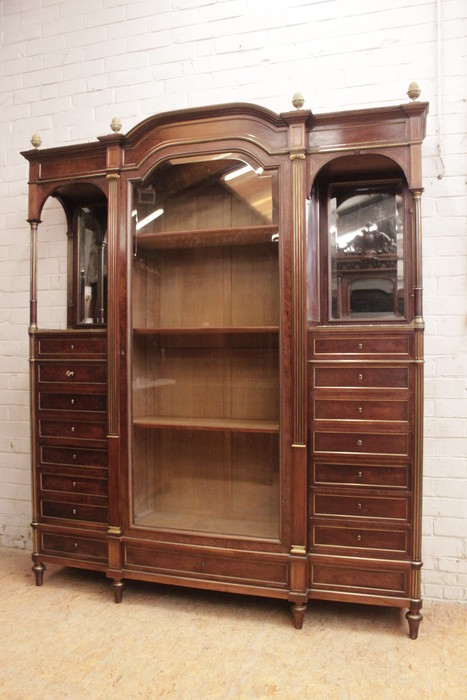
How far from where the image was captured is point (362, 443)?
2.04m

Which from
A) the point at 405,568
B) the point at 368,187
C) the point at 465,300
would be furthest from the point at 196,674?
the point at 368,187

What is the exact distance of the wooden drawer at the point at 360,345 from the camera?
6.54ft

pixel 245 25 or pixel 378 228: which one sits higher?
pixel 245 25

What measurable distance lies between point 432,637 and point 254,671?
30.0 inches

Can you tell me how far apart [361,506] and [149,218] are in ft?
5.18

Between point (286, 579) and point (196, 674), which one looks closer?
point (196, 674)

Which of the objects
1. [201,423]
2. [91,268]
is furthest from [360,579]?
[91,268]

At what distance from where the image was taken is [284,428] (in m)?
2.10

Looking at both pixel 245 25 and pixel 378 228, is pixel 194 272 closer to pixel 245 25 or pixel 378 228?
pixel 378 228

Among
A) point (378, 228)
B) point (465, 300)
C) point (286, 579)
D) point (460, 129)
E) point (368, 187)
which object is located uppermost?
point (460, 129)

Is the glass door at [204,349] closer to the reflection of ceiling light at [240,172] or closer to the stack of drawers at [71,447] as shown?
the reflection of ceiling light at [240,172]

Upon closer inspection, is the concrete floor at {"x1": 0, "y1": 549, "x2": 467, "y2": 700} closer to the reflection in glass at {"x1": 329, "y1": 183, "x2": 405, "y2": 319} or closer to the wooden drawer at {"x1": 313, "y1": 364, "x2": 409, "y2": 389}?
the wooden drawer at {"x1": 313, "y1": 364, "x2": 409, "y2": 389}

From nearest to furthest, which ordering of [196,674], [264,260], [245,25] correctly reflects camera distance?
[196,674] → [264,260] → [245,25]

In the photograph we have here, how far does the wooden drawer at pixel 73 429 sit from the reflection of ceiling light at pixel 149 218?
0.93m
